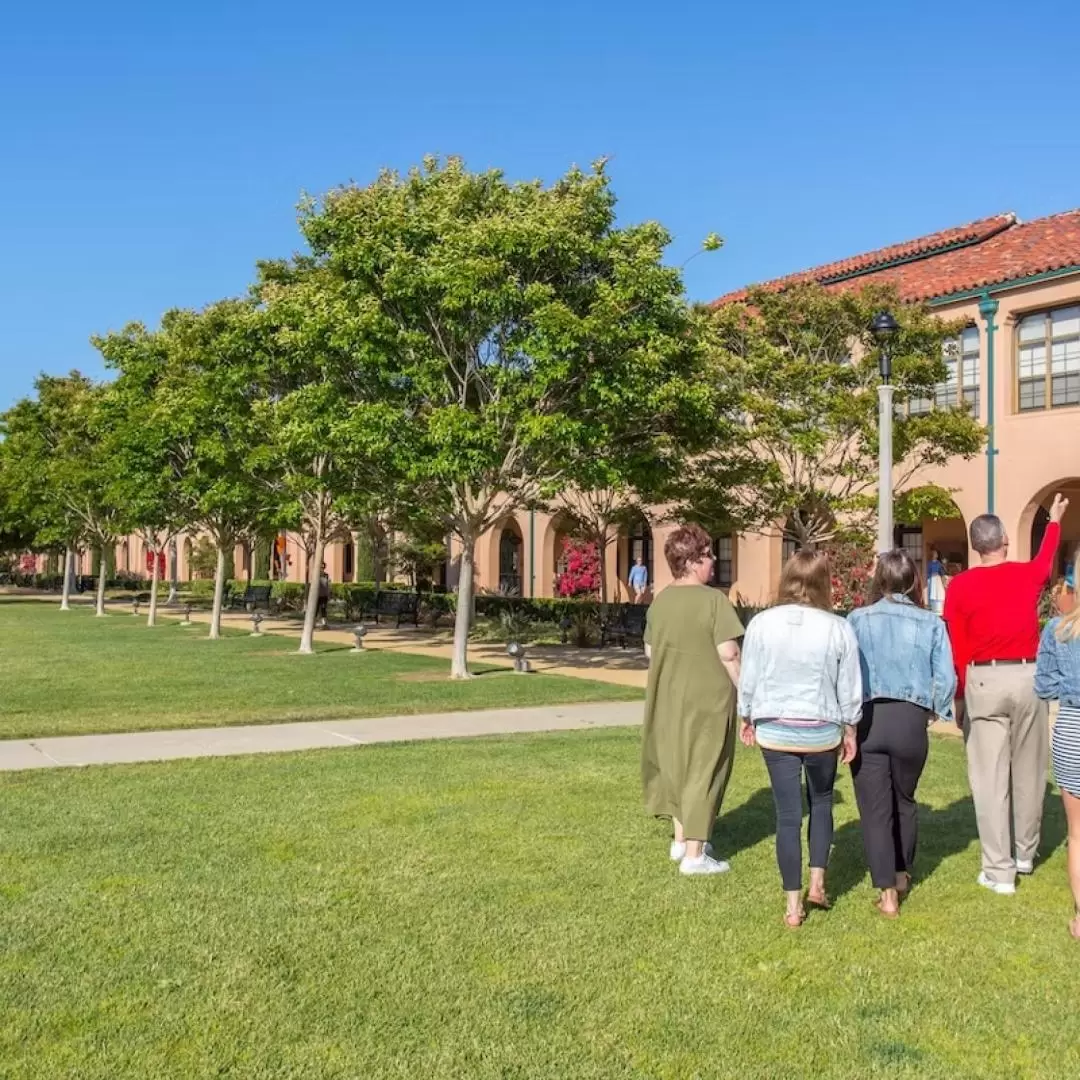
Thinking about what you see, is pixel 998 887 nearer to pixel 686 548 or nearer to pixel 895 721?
pixel 895 721

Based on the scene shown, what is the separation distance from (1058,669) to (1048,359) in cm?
1911

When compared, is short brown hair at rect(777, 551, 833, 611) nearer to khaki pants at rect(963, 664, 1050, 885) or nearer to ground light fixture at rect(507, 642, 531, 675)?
khaki pants at rect(963, 664, 1050, 885)

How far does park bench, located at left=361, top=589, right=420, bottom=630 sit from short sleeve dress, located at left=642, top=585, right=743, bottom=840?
81.0 feet

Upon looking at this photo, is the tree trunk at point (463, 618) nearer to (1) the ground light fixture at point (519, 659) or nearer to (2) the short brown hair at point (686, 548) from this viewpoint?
(1) the ground light fixture at point (519, 659)

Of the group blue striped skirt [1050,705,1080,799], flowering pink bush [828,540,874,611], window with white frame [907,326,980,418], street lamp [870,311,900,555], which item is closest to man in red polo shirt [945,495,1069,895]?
blue striped skirt [1050,705,1080,799]

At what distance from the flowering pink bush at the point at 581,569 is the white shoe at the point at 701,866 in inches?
965

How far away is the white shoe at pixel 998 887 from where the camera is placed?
5664mm

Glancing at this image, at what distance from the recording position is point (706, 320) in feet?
59.2

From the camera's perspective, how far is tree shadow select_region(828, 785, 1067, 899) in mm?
6004

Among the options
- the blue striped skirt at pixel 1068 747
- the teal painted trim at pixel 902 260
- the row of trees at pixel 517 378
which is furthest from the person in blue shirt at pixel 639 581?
the blue striped skirt at pixel 1068 747

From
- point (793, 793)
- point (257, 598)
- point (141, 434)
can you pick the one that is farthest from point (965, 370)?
point (257, 598)

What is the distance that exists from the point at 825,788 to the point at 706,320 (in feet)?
45.1

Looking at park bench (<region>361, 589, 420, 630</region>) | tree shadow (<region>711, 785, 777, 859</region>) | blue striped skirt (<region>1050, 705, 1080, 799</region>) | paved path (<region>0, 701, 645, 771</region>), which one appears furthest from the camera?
park bench (<region>361, 589, 420, 630</region>)

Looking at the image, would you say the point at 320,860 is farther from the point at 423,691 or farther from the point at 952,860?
the point at 423,691
